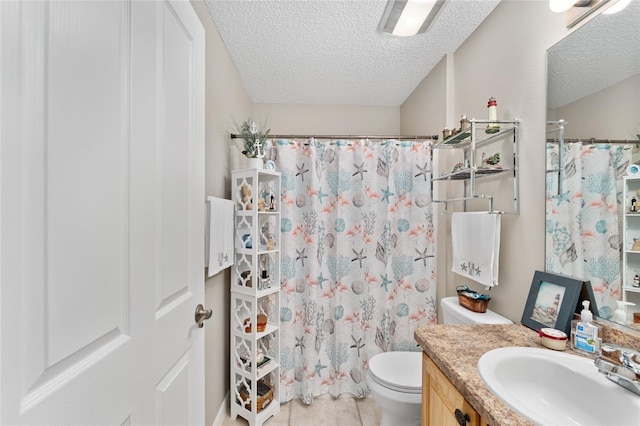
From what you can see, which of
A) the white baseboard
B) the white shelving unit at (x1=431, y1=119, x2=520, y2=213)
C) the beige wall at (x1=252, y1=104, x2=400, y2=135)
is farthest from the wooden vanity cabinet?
the beige wall at (x1=252, y1=104, x2=400, y2=135)

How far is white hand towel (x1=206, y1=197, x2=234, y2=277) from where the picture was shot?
1.46 meters

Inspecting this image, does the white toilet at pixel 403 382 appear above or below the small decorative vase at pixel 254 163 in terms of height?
below

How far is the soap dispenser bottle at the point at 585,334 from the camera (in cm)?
98

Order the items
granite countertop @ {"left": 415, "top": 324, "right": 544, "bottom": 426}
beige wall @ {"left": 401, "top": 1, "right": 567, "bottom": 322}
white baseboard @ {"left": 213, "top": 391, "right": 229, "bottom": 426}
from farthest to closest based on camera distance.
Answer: white baseboard @ {"left": 213, "top": 391, "right": 229, "bottom": 426} → beige wall @ {"left": 401, "top": 1, "right": 567, "bottom": 322} → granite countertop @ {"left": 415, "top": 324, "right": 544, "bottom": 426}

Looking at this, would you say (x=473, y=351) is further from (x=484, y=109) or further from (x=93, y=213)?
(x=484, y=109)

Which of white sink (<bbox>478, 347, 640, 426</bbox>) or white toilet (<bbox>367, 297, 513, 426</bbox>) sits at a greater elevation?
white sink (<bbox>478, 347, 640, 426</bbox>)

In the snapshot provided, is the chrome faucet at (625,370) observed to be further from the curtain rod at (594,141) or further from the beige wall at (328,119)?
the beige wall at (328,119)

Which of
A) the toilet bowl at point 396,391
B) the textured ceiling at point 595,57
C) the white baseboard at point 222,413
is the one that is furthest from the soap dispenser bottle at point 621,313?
the white baseboard at point 222,413

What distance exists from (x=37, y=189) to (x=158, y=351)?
1.72 feet

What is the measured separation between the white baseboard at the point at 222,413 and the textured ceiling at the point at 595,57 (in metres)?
2.44

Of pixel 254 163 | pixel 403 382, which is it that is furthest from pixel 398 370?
pixel 254 163

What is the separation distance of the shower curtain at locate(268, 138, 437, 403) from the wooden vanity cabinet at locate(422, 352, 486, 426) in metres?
0.94

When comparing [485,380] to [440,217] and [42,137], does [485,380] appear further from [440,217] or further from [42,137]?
[440,217]

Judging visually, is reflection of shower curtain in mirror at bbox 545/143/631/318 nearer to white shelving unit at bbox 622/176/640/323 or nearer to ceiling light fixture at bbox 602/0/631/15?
white shelving unit at bbox 622/176/640/323
